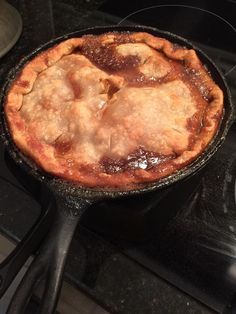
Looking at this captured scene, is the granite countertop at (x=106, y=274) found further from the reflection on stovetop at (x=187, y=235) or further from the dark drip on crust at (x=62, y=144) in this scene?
the dark drip on crust at (x=62, y=144)

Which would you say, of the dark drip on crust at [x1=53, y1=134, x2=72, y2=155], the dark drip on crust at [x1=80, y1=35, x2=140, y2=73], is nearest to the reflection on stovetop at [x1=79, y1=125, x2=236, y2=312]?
the dark drip on crust at [x1=53, y1=134, x2=72, y2=155]

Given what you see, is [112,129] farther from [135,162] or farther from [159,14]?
[159,14]

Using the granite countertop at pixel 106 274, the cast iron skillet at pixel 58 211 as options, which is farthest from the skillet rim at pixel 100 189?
the granite countertop at pixel 106 274

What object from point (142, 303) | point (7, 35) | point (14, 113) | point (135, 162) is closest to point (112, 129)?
point (135, 162)

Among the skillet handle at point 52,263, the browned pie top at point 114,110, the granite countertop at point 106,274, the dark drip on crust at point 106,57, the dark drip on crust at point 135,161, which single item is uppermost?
the dark drip on crust at point 106,57

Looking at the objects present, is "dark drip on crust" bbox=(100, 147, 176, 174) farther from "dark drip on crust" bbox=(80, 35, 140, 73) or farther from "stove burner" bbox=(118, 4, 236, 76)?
"stove burner" bbox=(118, 4, 236, 76)

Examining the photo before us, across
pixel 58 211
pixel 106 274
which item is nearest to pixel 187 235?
pixel 106 274
